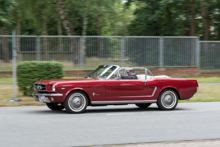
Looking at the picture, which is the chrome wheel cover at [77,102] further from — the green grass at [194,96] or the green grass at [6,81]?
the green grass at [6,81]

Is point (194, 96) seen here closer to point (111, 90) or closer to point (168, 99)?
point (168, 99)

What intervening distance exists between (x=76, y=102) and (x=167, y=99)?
3086mm

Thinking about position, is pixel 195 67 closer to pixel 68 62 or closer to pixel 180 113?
pixel 68 62

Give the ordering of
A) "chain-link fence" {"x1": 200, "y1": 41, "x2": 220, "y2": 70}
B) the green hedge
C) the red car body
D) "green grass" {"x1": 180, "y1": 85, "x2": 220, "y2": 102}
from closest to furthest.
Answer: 1. the red car body
2. the green hedge
3. "green grass" {"x1": 180, "y1": 85, "x2": 220, "y2": 102}
4. "chain-link fence" {"x1": 200, "y1": 41, "x2": 220, "y2": 70}

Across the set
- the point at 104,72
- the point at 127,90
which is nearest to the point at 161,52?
the point at 104,72

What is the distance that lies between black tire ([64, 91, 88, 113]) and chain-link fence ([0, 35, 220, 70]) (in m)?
10.7

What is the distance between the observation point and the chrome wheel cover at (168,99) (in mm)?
11979

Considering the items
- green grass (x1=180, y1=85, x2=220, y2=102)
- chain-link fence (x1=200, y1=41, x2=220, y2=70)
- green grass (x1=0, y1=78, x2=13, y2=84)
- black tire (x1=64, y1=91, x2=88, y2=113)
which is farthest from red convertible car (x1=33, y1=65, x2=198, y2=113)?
chain-link fence (x1=200, y1=41, x2=220, y2=70)

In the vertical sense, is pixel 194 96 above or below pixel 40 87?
below

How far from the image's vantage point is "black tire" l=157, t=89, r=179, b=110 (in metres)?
11.9

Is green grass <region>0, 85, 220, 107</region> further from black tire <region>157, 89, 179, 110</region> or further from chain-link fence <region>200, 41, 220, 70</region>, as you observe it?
chain-link fence <region>200, 41, 220, 70</region>

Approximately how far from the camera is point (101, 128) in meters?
8.30

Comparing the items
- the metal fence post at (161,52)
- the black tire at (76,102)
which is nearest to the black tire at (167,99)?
the black tire at (76,102)

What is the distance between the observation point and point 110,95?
11172 millimetres
